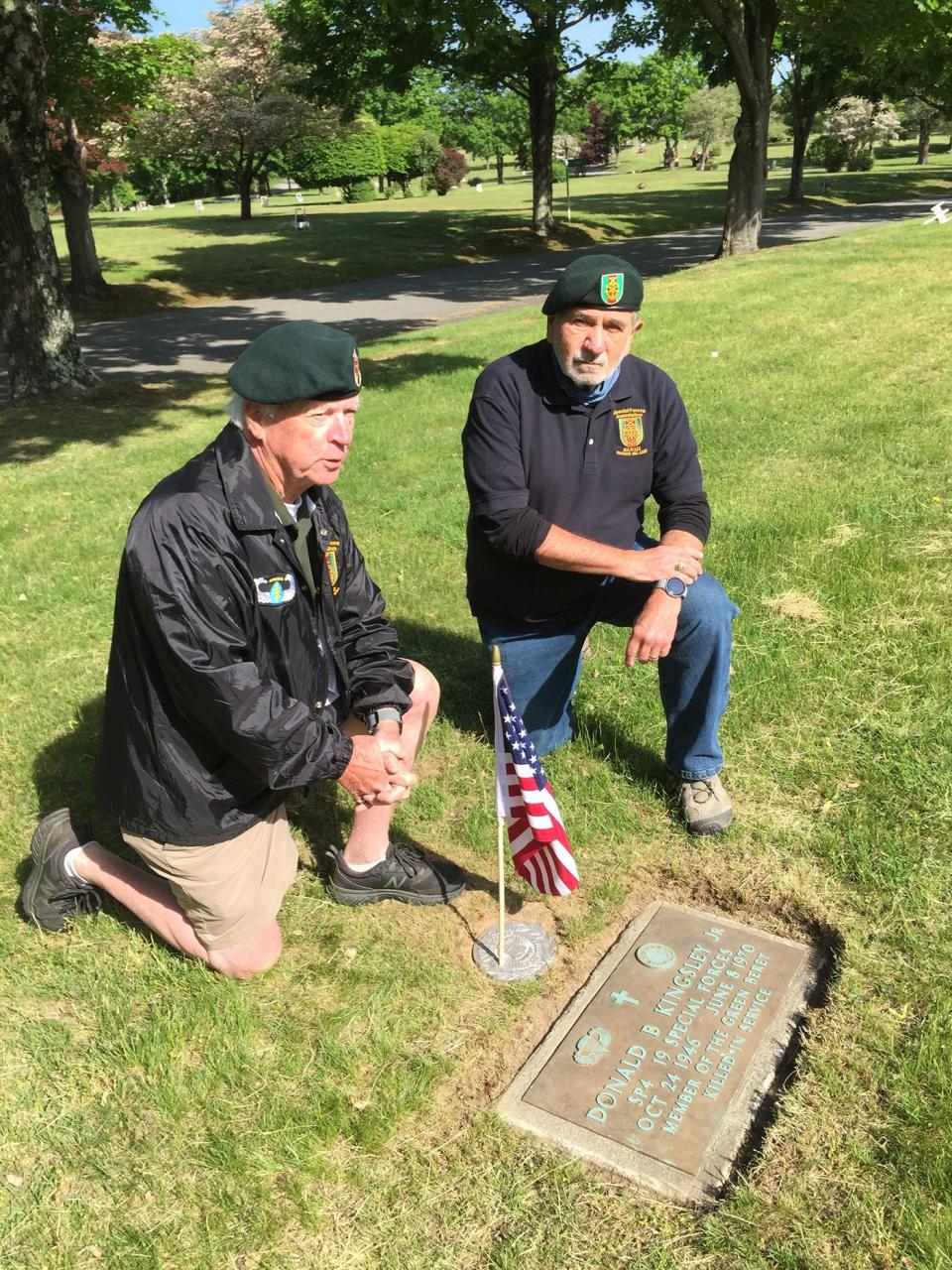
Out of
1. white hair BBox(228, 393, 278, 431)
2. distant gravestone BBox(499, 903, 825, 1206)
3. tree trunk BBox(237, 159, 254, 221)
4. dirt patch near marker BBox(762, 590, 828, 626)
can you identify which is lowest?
distant gravestone BBox(499, 903, 825, 1206)

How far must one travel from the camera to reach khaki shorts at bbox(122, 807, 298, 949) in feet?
8.71

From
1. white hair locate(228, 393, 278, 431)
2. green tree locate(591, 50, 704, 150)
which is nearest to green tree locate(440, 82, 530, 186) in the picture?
green tree locate(591, 50, 704, 150)

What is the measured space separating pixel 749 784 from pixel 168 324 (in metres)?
16.0

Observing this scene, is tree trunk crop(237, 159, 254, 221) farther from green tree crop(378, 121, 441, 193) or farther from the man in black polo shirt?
the man in black polo shirt

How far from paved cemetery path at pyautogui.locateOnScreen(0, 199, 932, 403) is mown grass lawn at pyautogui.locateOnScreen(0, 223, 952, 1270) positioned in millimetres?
8887

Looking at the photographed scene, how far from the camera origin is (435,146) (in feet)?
172

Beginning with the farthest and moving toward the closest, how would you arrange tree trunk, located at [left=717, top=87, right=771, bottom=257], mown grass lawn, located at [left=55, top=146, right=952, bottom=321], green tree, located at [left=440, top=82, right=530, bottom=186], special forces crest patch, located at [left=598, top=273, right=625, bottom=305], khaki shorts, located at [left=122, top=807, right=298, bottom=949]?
green tree, located at [left=440, top=82, right=530, bottom=186] < mown grass lawn, located at [left=55, top=146, right=952, bottom=321] < tree trunk, located at [left=717, top=87, right=771, bottom=257] < special forces crest patch, located at [left=598, top=273, right=625, bottom=305] < khaki shorts, located at [left=122, top=807, right=298, bottom=949]

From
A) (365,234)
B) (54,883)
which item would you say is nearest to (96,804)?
(54,883)

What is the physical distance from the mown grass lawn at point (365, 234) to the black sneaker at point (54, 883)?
1696 cm

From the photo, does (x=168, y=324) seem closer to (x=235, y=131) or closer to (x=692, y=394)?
(x=692, y=394)

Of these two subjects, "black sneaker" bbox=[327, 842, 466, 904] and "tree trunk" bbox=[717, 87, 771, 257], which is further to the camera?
"tree trunk" bbox=[717, 87, 771, 257]

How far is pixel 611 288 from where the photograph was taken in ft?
10.2

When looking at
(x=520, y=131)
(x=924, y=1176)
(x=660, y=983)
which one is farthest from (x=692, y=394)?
(x=520, y=131)

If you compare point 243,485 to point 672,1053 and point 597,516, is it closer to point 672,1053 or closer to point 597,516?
point 597,516
